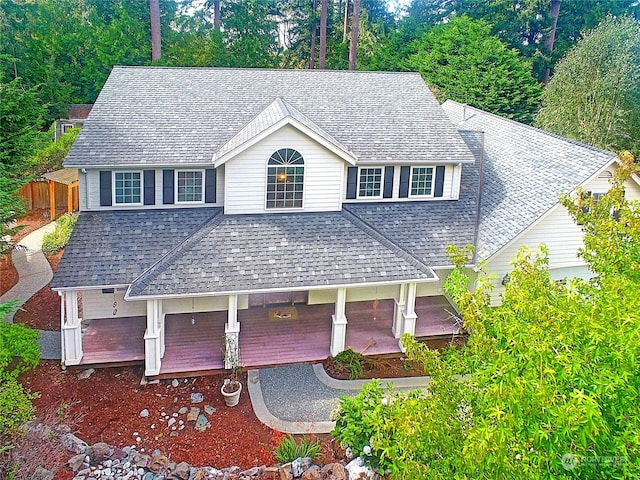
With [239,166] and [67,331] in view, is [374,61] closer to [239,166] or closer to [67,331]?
[239,166]

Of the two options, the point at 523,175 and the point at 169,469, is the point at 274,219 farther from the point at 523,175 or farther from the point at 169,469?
the point at 523,175

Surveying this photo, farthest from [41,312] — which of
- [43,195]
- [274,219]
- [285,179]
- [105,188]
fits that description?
[43,195]

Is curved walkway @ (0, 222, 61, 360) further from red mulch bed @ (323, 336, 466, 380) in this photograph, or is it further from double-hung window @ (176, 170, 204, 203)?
red mulch bed @ (323, 336, 466, 380)

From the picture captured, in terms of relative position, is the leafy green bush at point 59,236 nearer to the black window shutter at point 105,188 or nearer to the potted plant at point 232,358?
the black window shutter at point 105,188

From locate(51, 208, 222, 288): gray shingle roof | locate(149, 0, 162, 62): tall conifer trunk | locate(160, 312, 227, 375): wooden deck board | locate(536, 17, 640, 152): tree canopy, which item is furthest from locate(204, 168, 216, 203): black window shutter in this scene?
locate(149, 0, 162, 62): tall conifer trunk

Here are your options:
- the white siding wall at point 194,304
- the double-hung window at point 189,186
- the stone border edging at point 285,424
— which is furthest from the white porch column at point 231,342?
the double-hung window at point 189,186

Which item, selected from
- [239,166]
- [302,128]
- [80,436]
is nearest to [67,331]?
[80,436]
